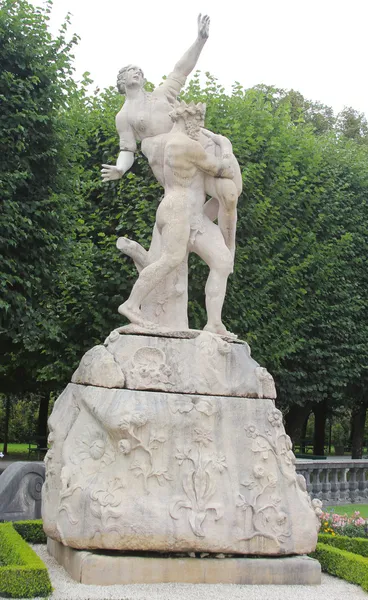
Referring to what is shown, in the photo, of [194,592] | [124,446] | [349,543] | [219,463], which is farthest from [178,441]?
[349,543]

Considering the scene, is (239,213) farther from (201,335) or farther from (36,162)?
(201,335)

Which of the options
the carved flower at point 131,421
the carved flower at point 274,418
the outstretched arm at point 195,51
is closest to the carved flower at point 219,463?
the carved flower at point 274,418

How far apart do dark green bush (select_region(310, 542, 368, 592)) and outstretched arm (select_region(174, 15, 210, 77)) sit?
5988mm

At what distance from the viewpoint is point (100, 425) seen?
7949mm

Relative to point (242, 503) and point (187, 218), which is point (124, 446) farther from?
point (187, 218)

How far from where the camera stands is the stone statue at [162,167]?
8.84m

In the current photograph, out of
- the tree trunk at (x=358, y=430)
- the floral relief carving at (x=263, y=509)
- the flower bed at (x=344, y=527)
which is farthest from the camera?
the tree trunk at (x=358, y=430)

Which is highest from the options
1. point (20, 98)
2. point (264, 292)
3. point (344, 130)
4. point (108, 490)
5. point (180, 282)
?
point (344, 130)

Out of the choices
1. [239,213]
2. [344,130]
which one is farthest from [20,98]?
[344,130]

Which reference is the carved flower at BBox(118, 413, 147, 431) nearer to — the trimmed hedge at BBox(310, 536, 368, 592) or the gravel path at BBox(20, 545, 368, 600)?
the gravel path at BBox(20, 545, 368, 600)

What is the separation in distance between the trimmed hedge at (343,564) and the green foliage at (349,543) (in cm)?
46

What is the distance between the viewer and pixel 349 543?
371 inches

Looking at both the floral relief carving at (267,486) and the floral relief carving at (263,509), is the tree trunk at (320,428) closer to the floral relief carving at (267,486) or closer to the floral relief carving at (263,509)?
the floral relief carving at (267,486)

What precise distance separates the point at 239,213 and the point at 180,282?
751 cm
